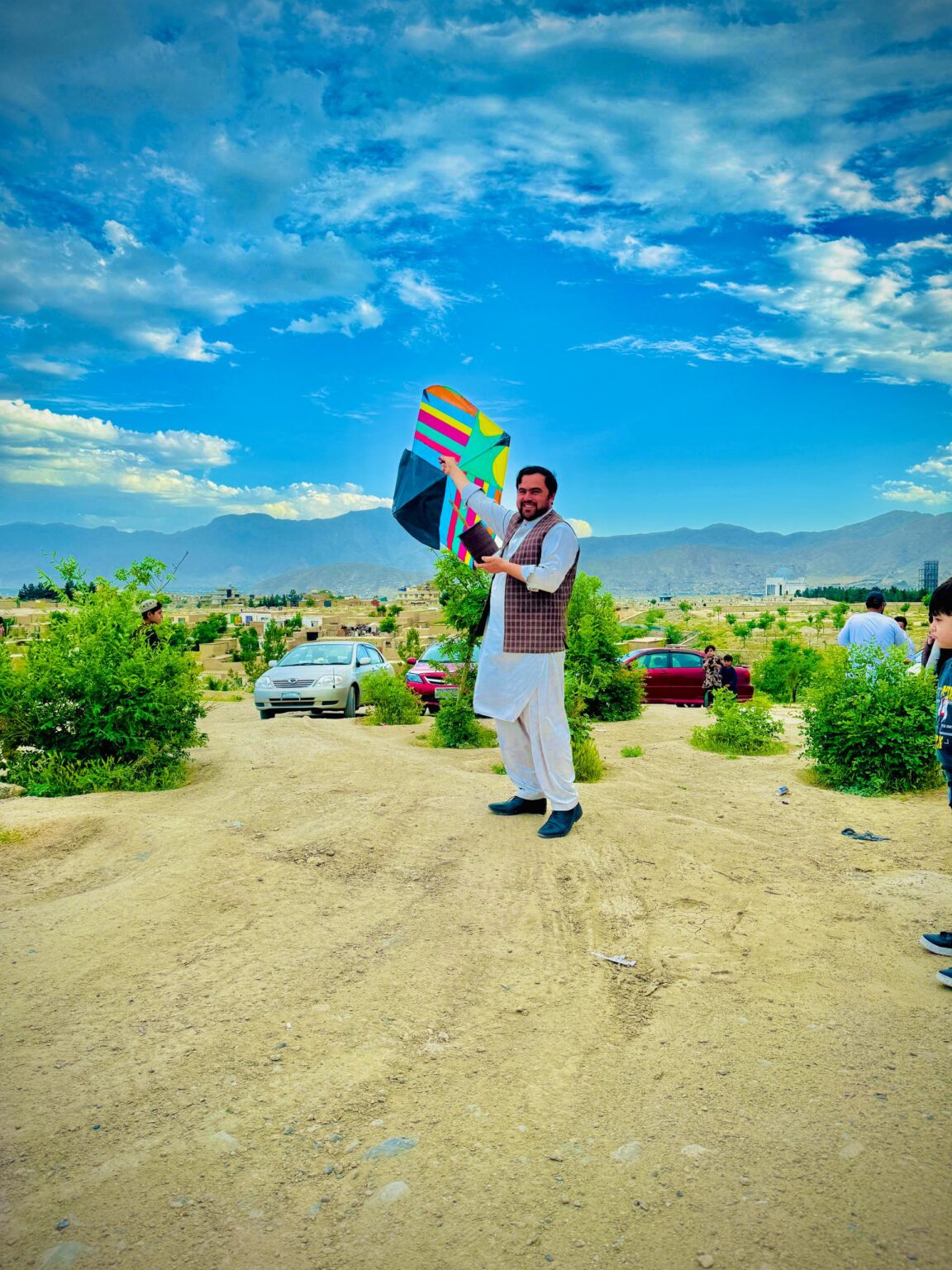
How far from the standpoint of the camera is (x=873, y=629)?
360 inches

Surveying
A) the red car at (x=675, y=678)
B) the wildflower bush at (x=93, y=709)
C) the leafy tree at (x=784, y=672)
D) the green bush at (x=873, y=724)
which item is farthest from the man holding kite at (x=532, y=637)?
the leafy tree at (x=784, y=672)

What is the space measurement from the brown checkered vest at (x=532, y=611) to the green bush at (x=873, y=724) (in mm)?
3987

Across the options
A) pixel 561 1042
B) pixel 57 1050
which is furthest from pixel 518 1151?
pixel 57 1050

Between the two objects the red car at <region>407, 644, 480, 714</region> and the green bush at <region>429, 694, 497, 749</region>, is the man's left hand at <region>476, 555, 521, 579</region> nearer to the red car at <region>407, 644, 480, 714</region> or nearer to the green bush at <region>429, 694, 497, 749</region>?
the green bush at <region>429, 694, 497, 749</region>

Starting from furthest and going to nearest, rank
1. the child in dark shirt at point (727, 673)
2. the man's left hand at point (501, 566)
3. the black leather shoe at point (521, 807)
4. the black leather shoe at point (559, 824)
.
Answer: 1. the child in dark shirt at point (727, 673)
2. the black leather shoe at point (521, 807)
3. the black leather shoe at point (559, 824)
4. the man's left hand at point (501, 566)

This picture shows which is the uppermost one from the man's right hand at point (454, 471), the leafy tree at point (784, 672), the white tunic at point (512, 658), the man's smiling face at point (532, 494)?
the man's right hand at point (454, 471)

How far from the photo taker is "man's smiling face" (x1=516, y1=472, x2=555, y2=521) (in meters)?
5.41

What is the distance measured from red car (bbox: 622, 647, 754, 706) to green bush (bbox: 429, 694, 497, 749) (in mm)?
10481

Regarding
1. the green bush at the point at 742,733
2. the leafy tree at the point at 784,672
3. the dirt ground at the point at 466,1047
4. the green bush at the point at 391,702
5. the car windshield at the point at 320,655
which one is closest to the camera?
the dirt ground at the point at 466,1047

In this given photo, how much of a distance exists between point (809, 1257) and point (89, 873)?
4198mm

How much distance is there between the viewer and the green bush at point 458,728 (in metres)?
10.8

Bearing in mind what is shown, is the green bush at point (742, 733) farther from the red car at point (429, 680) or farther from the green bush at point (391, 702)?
the red car at point (429, 680)

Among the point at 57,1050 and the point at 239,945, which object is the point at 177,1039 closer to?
the point at 57,1050

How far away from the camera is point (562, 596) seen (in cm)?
539
